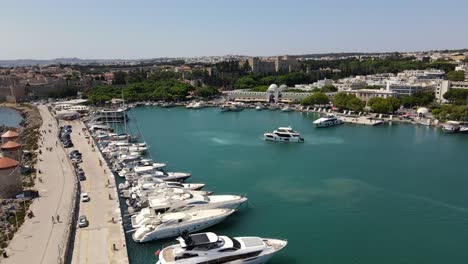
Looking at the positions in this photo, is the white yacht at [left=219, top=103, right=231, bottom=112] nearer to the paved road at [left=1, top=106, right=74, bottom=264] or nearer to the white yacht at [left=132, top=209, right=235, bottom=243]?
the paved road at [left=1, top=106, right=74, bottom=264]

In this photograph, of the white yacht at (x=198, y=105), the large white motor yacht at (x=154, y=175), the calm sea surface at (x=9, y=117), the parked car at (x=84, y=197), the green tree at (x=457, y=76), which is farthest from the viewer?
the green tree at (x=457, y=76)

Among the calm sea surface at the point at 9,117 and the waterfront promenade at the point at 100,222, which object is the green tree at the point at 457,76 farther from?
the calm sea surface at the point at 9,117

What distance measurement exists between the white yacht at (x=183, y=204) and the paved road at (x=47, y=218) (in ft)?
10.7

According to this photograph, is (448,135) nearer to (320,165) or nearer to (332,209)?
(320,165)

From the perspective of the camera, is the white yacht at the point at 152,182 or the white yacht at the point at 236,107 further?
the white yacht at the point at 236,107

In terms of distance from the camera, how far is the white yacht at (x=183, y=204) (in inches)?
695

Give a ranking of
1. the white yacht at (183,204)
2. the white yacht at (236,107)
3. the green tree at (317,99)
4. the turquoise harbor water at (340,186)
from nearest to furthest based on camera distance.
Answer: the turquoise harbor water at (340,186)
the white yacht at (183,204)
the green tree at (317,99)
the white yacht at (236,107)

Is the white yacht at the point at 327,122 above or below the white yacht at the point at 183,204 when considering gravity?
above

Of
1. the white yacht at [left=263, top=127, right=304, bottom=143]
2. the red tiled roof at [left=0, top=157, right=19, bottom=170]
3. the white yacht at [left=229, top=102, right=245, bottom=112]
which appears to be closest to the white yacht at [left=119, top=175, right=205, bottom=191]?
the red tiled roof at [left=0, top=157, right=19, bottom=170]

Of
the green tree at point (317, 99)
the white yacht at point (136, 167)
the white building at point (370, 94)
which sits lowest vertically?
the white yacht at point (136, 167)

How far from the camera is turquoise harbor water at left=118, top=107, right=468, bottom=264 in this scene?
52.0 feet

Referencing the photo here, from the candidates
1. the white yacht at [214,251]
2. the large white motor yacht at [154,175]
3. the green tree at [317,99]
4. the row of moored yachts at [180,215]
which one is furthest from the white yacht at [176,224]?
the green tree at [317,99]

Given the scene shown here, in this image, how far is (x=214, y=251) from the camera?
528 inches

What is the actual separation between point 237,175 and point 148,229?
33.6 feet
